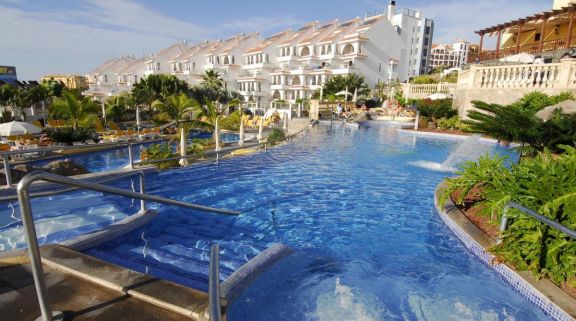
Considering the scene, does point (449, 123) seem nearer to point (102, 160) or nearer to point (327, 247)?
point (327, 247)

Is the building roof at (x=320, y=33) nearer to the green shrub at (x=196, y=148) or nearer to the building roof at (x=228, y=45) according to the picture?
the building roof at (x=228, y=45)

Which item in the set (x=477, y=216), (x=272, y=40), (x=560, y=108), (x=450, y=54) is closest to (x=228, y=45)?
(x=272, y=40)

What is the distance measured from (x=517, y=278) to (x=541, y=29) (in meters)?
31.2

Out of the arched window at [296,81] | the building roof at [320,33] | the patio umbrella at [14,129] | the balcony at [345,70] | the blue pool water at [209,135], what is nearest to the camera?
the patio umbrella at [14,129]

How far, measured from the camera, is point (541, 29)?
1054 inches

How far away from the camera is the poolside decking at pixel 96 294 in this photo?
9.12 feet

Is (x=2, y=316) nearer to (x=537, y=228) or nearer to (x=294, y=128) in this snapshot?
(x=537, y=228)

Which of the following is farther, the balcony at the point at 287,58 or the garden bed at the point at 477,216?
the balcony at the point at 287,58

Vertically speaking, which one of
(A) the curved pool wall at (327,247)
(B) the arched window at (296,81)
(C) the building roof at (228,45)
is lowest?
(A) the curved pool wall at (327,247)

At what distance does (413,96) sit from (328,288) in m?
36.8

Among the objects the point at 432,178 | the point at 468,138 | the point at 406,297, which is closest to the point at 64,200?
the point at 406,297

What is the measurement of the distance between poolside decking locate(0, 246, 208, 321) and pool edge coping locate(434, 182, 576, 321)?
4151mm

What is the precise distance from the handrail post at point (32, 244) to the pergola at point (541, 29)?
3241 centimetres

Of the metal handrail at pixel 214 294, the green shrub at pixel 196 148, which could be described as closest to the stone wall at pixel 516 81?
the green shrub at pixel 196 148
